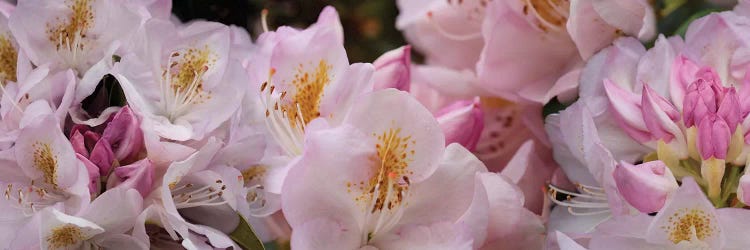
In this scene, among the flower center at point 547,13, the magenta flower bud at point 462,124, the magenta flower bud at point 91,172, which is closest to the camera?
the magenta flower bud at point 91,172

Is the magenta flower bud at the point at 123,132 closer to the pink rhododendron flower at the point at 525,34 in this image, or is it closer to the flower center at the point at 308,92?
the flower center at the point at 308,92

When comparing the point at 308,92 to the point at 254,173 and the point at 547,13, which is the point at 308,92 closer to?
the point at 254,173

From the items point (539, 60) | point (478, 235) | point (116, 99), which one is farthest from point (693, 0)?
point (116, 99)

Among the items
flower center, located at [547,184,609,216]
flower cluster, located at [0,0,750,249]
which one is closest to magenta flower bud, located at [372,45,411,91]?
flower cluster, located at [0,0,750,249]

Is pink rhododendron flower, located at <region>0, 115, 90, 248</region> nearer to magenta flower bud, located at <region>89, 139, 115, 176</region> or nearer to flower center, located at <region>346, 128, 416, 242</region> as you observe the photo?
magenta flower bud, located at <region>89, 139, 115, 176</region>

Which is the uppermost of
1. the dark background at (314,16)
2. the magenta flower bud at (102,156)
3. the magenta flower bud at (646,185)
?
the magenta flower bud at (102,156)

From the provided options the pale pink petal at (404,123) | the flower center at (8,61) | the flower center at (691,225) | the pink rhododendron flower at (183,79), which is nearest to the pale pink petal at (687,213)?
the flower center at (691,225)

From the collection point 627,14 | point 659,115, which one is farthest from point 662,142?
point 627,14
